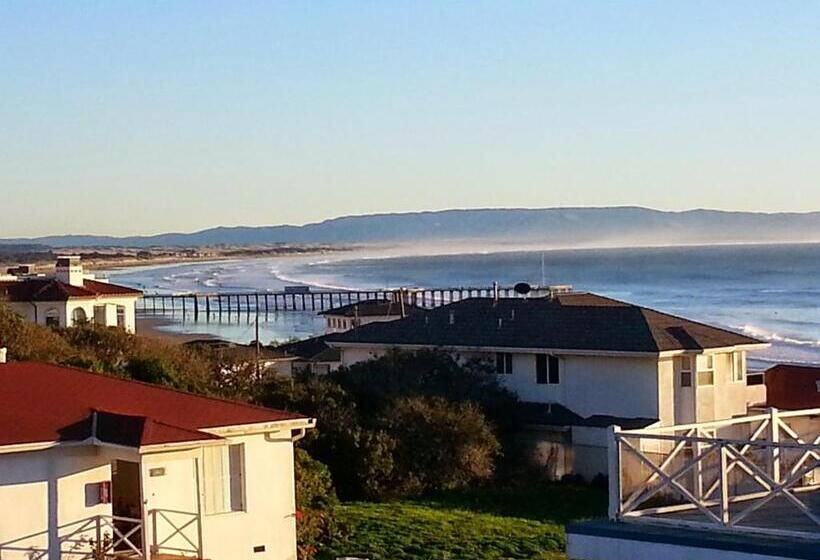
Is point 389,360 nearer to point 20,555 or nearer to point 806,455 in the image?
point 20,555

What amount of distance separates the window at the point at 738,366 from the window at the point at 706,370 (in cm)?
79

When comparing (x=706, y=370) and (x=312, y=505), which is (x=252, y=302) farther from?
(x=312, y=505)

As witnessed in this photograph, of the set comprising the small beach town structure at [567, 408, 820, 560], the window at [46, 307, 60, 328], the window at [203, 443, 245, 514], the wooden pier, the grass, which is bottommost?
the wooden pier

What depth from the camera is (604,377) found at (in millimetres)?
37906

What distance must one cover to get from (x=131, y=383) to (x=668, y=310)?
93.9 metres

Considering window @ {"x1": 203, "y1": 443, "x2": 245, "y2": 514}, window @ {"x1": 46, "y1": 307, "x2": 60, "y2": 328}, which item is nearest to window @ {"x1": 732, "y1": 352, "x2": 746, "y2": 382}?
window @ {"x1": 203, "y1": 443, "x2": 245, "y2": 514}

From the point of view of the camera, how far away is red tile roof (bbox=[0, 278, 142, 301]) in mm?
49763

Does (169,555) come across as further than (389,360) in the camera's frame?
No

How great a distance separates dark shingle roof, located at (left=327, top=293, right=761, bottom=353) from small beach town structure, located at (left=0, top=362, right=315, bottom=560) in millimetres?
16305

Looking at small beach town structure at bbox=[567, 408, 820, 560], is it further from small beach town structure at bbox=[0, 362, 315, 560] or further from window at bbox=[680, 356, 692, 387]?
window at bbox=[680, 356, 692, 387]

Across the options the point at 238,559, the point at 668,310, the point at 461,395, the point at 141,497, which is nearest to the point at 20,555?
the point at 141,497

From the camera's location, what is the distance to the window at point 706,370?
37562 mm

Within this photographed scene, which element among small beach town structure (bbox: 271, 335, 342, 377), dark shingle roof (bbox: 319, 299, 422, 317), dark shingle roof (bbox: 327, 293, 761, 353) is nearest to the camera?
dark shingle roof (bbox: 327, 293, 761, 353)

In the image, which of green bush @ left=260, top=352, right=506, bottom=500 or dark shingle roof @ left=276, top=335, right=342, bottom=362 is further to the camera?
dark shingle roof @ left=276, top=335, right=342, bottom=362
